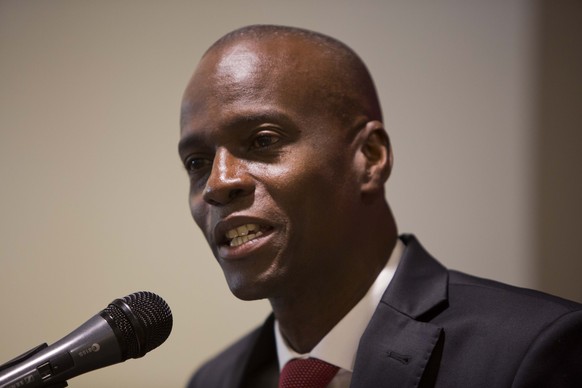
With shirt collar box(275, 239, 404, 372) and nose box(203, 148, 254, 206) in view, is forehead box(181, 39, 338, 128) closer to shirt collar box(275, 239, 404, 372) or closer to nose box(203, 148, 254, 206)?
nose box(203, 148, 254, 206)

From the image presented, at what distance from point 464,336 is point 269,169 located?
68 cm

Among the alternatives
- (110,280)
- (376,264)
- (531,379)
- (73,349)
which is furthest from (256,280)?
(110,280)

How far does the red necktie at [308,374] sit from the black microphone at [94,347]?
2.01 feet

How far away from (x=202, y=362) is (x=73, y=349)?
1.40 metres

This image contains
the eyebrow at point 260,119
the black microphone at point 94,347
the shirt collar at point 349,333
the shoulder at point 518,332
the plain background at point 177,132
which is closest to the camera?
the black microphone at point 94,347

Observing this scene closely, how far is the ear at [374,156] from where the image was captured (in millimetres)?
2012

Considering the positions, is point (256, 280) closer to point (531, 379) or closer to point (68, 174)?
point (531, 379)

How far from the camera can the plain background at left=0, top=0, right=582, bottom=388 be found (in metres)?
2.52

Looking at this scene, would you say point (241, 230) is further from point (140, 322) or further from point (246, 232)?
point (140, 322)

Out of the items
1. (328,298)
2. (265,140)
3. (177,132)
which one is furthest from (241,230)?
(177,132)

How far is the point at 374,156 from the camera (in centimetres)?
205

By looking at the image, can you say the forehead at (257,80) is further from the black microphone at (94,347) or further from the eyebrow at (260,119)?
the black microphone at (94,347)

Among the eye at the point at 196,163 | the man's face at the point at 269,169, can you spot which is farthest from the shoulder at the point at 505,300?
the eye at the point at 196,163

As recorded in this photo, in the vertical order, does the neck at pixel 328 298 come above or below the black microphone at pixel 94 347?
below
